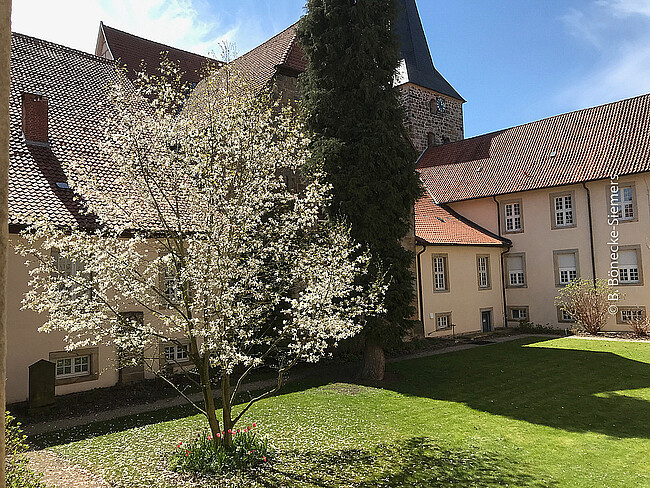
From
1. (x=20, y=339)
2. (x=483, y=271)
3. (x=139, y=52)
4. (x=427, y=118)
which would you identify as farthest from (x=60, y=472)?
(x=427, y=118)

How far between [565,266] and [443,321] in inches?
282

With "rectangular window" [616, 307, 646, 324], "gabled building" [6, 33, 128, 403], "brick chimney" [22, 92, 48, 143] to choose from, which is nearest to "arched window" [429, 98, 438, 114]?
"rectangular window" [616, 307, 646, 324]

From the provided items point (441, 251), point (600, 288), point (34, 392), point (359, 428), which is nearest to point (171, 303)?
point (359, 428)

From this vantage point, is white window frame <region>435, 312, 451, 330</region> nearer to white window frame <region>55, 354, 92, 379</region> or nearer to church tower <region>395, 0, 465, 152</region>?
white window frame <region>55, 354, 92, 379</region>

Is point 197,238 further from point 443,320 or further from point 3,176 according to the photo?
point 443,320

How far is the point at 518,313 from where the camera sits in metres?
25.2

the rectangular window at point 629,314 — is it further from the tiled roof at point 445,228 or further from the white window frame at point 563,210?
the tiled roof at point 445,228

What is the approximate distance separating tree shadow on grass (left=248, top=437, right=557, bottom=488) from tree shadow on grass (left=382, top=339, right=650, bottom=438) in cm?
270

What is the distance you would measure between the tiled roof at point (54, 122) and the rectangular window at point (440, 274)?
45.3 ft

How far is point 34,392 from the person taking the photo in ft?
35.3

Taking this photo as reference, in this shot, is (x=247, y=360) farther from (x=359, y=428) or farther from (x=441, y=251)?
(x=441, y=251)

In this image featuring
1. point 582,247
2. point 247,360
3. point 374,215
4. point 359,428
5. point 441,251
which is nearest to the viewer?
point 247,360

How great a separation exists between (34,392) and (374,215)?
29.2 ft

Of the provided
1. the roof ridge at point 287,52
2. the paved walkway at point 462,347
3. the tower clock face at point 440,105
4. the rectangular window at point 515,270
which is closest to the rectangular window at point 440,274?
the paved walkway at point 462,347
